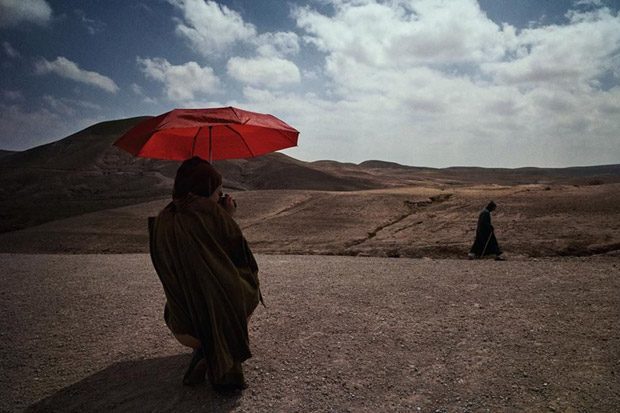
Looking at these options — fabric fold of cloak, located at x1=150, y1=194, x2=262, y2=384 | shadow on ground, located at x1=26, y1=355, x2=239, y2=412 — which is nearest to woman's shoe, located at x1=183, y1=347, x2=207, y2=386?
shadow on ground, located at x1=26, y1=355, x2=239, y2=412

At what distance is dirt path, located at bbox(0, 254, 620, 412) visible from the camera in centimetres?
351

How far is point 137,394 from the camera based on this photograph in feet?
12.4

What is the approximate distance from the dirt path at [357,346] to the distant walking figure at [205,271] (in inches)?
17.6

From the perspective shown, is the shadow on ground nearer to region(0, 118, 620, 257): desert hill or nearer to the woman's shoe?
the woman's shoe

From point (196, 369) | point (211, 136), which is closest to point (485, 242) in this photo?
point (211, 136)

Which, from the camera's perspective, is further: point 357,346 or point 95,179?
point 95,179

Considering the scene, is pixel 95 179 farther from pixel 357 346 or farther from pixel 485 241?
pixel 357 346

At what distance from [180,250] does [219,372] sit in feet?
3.66

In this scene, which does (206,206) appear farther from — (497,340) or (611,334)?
(611,334)

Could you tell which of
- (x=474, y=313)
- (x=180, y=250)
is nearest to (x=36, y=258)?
(x=180, y=250)

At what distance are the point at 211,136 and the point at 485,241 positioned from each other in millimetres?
8572

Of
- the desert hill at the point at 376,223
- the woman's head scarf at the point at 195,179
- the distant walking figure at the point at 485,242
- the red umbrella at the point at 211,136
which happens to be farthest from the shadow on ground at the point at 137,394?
the distant walking figure at the point at 485,242

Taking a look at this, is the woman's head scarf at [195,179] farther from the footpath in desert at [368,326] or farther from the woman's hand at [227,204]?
the footpath in desert at [368,326]

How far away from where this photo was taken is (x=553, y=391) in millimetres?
Result: 3422
